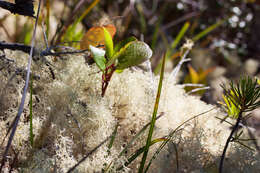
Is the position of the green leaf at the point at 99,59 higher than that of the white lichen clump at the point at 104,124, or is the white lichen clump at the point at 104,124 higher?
the green leaf at the point at 99,59

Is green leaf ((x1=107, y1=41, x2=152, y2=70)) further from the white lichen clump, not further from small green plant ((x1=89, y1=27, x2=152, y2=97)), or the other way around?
the white lichen clump

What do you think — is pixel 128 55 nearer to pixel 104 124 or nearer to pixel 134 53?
pixel 134 53

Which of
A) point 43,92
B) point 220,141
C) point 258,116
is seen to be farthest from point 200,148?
point 258,116

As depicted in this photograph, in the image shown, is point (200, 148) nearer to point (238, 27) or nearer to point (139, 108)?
point (139, 108)

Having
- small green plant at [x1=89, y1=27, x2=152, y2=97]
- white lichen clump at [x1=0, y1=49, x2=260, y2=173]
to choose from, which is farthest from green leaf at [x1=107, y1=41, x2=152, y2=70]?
white lichen clump at [x1=0, y1=49, x2=260, y2=173]

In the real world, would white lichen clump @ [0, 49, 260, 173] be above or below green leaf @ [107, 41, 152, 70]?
below

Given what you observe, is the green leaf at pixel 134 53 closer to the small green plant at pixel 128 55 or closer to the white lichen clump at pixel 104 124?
the small green plant at pixel 128 55

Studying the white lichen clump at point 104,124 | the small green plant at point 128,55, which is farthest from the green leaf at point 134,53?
the white lichen clump at point 104,124

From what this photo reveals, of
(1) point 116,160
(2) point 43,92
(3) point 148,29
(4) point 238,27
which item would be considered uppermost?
(4) point 238,27
